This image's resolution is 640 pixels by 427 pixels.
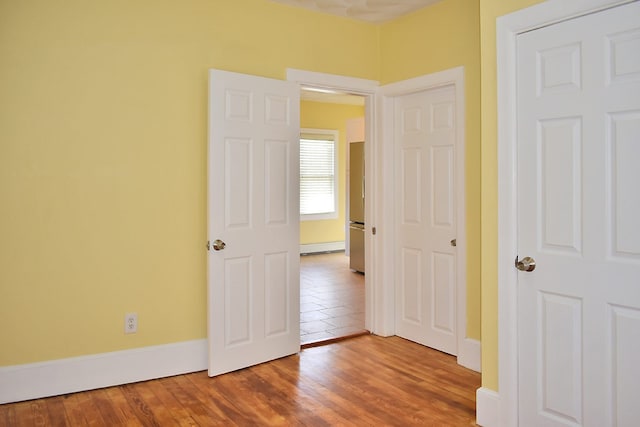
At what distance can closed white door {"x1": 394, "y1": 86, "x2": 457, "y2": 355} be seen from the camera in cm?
386

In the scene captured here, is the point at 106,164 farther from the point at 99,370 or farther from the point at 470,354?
the point at 470,354

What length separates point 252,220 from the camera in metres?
3.61

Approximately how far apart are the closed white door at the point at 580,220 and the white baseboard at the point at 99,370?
2212 millimetres

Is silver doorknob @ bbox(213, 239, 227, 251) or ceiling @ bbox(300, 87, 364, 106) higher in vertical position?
ceiling @ bbox(300, 87, 364, 106)

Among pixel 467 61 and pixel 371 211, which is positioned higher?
pixel 467 61

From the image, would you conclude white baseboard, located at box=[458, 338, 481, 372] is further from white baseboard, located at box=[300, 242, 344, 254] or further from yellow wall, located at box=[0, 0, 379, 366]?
white baseboard, located at box=[300, 242, 344, 254]

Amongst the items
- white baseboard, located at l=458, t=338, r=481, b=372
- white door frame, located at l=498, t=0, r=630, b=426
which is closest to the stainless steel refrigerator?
white baseboard, located at l=458, t=338, r=481, b=372

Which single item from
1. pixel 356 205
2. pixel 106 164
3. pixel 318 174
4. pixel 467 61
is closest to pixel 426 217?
pixel 467 61

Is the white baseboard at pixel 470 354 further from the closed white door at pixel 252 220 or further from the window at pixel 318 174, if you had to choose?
the window at pixel 318 174

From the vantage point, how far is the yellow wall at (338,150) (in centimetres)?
886

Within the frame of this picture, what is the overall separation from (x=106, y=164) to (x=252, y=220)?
41.3 inches

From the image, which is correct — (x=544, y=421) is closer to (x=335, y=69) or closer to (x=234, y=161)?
(x=234, y=161)

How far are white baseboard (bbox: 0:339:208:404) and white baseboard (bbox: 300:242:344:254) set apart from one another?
17.9 feet

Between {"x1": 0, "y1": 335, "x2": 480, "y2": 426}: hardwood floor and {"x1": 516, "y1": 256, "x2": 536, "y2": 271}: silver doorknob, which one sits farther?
{"x1": 0, "y1": 335, "x2": 480, "y2": 426}: hardwood floor
